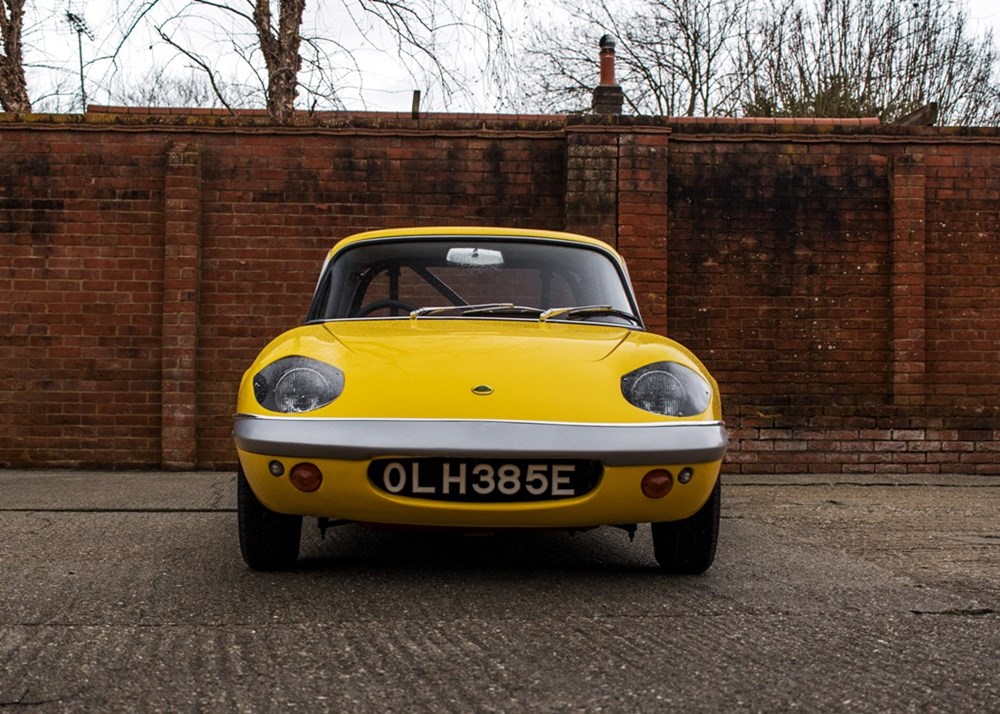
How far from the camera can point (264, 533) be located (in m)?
3.80

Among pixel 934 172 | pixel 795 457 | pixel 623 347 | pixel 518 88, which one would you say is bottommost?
pixel 795 457

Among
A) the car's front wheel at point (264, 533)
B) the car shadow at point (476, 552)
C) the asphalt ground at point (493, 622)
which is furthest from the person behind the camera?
the car shadow at point (476, 552)

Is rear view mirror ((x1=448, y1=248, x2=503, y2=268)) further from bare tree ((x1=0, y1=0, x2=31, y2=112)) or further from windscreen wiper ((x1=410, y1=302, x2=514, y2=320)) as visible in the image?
bare tree ((x1=0, y1=0, x2=31, y2=112))

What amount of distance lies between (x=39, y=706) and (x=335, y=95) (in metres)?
10.9

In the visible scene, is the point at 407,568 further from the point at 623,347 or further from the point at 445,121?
the point at 445,121

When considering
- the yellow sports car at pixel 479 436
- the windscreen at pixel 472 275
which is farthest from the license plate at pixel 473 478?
the windscreen at pixel 472 275

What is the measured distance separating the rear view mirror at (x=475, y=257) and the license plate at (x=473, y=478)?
139 cm

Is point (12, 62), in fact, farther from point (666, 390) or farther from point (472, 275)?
point (666, 390)

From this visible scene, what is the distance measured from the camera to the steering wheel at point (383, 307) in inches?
183

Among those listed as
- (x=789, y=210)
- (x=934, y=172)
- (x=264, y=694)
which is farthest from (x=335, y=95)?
(x=264, y=694)

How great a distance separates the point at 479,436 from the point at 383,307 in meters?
1.48

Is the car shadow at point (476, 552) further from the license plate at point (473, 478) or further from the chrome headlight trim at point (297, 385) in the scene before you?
the chrome headlight trim at point (297, 385)

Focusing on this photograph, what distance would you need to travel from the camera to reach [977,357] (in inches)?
341

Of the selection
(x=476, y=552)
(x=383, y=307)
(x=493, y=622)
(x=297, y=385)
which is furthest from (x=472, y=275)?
(x=493, y=622)
